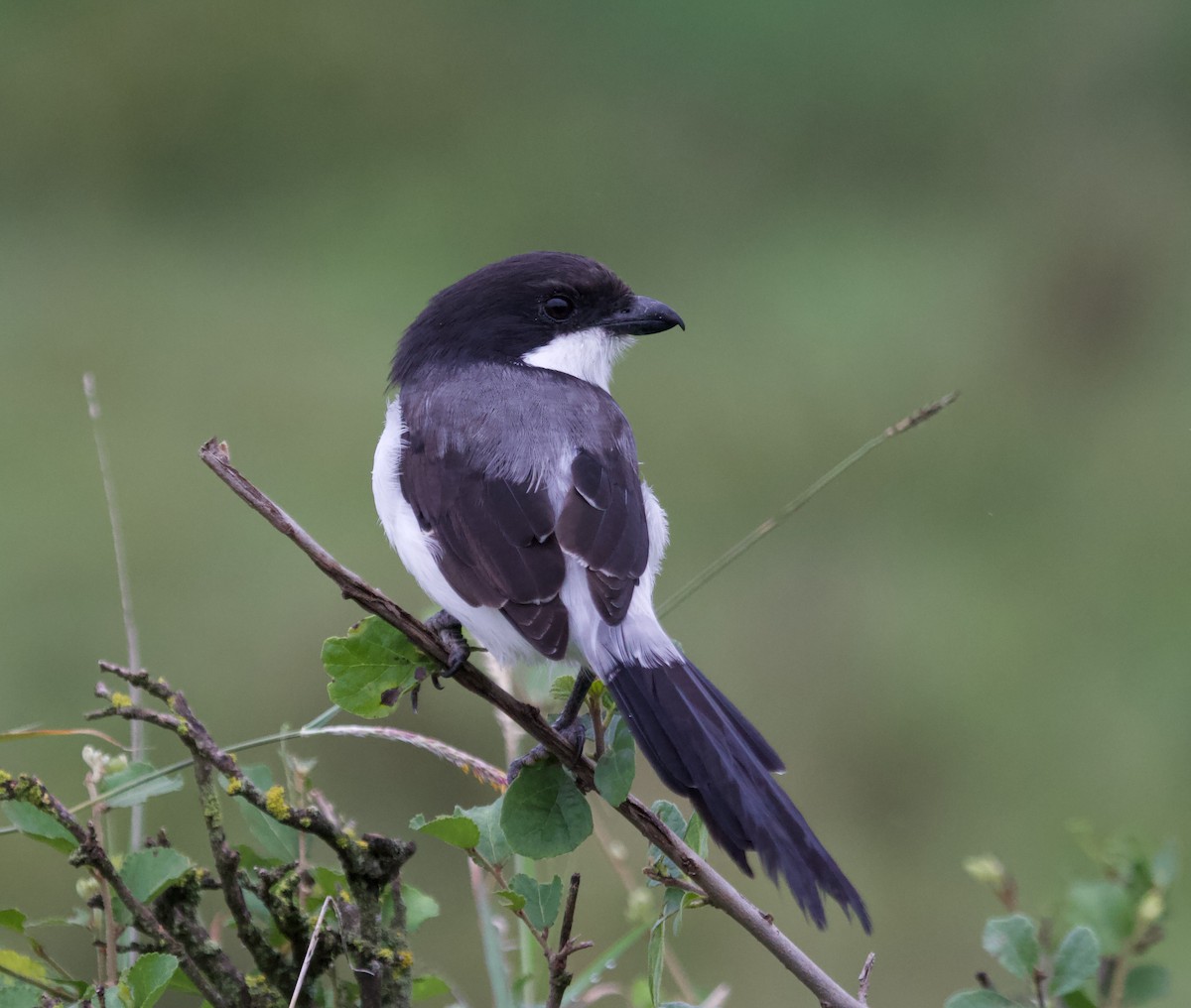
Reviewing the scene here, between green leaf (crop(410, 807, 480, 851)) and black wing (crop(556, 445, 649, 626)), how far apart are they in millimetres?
699

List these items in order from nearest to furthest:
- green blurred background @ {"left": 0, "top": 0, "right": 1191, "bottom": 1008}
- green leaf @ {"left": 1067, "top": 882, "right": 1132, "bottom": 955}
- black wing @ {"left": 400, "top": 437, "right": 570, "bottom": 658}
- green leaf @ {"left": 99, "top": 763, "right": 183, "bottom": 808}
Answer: green leaf @ {"left": 99, "top": 763, "right": 183, "bottom": 808}
green leaf @ {"left": 1067, "top": 882, "right": 1132, "bottom": 955}
black wing @ {"left": 400, "top": 437, "right": 570, "bottom": 658}
green blurred background @ {"left": 0, "top": 0, "right": 1191, "bottom": 1008}

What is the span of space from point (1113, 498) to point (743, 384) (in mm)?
1661

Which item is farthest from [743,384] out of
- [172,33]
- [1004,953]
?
[1004,953]

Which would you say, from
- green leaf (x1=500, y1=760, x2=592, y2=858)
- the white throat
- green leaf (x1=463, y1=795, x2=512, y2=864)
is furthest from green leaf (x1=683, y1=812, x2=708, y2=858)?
the white throat

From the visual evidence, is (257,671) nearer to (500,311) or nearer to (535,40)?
(500,311)

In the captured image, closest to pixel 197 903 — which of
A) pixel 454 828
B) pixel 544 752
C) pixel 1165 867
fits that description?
pixel 454 828

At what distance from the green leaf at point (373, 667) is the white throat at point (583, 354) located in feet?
5.24

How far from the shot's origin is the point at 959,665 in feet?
19.1

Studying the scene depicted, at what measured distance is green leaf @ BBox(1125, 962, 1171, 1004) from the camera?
2324mm

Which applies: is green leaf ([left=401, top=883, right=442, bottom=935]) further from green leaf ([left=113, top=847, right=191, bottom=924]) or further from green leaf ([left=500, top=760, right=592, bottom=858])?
green leaf ([left=113, top=847, right=191, bottom=924])

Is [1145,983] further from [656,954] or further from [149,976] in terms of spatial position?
[149,976]

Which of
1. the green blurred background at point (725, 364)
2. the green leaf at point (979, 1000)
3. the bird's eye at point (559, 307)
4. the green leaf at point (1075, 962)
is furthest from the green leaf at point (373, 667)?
the green blurred background at point (725, 364)

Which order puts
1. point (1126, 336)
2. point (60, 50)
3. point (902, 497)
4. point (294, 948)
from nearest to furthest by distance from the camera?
point (294, 948) < point (902, 497) < point (1126, 336) < point (60, 50)

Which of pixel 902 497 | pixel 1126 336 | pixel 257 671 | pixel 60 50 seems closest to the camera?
pixel 257 671
